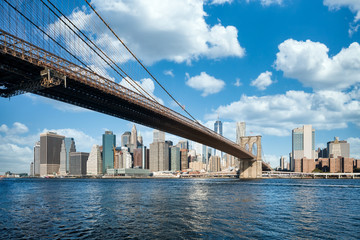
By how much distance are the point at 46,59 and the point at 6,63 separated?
3.45 m

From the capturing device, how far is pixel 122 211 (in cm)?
2352

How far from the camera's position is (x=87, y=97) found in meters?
39.6

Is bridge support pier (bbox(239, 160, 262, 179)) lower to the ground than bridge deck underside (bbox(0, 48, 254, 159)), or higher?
lower

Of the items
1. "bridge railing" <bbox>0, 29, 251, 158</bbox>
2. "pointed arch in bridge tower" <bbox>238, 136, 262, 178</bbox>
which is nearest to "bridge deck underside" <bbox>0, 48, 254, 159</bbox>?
"bridge railing" <bbox>0, 29, 251, 158</bbox>

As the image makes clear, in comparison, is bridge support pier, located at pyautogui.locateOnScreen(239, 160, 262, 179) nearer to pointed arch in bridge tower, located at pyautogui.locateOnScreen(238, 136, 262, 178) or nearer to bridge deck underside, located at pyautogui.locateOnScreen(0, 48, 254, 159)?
pointed arch in bridge tower, located at pyautogui.locateOnScreen(238, 136, 262, 178)

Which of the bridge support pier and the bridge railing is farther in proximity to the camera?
the bridge support pier

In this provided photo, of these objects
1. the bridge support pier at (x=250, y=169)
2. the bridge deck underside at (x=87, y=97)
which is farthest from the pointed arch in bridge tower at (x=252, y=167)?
the bridge deck underside at (x=87, y=97)

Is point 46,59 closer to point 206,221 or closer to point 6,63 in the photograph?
point 6,63

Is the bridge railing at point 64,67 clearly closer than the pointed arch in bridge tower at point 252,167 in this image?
Yes

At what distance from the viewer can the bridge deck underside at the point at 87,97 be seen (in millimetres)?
28688

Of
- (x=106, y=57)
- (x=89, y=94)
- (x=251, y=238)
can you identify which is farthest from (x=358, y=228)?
(x=106, y=57)

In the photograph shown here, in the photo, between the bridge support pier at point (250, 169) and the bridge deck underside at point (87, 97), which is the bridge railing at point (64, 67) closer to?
the bridge deck underside at point (87, 97)

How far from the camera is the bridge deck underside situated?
28688 millimetres

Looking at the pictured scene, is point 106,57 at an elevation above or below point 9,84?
above
